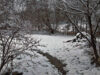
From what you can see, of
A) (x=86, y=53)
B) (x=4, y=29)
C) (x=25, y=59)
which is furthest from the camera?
(x=86, y=53)

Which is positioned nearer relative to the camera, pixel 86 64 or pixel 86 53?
pixel 86 64

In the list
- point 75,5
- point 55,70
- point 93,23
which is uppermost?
point 75,5

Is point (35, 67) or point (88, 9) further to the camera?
point (35, 67)

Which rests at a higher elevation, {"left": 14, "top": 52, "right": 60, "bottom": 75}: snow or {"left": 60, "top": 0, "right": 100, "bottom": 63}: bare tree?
{"left": 60, "top": 0, "right": 100, "bottom": 63}: bare tree

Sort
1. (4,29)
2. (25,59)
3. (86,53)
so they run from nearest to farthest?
(4,29), (25,59), (86,53)

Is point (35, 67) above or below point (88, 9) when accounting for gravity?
below

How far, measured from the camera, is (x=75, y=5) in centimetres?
644

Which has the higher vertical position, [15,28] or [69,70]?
[15,28]

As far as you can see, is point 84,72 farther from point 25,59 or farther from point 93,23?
point 25,59

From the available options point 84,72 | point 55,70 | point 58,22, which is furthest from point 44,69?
point 58,22

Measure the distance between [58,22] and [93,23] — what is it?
15.9 meters

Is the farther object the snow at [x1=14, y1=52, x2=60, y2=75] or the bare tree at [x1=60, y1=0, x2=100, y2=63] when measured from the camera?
the snow at [x1=14, y1=52, x2=60, y2=75]

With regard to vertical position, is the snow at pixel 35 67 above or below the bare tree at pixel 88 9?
below

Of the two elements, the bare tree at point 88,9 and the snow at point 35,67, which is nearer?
the bare tree at point 88,9
